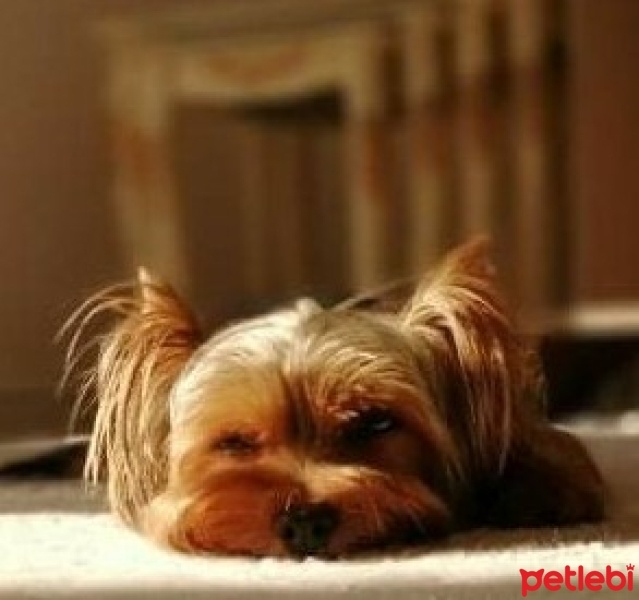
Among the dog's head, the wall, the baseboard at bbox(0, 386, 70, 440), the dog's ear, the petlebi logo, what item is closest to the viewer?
the petlebi logo

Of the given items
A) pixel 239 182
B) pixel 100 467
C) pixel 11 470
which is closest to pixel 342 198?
pixel 239 182

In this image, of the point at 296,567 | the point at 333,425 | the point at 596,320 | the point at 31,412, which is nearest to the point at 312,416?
the point at 333,425

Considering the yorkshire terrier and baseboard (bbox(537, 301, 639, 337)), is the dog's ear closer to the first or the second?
the yorkshire terrier

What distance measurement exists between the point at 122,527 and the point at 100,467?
0.08m

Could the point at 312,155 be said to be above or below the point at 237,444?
below

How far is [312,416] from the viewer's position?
1136 millimetres

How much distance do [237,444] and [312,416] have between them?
0.06 metres

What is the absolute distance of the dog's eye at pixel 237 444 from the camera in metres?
1.14

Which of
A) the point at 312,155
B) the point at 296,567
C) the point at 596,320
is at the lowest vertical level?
the point at 596,320

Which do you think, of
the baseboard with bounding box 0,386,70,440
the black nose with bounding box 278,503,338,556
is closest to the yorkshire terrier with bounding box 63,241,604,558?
the black nose with bounding box 278,503,338,556

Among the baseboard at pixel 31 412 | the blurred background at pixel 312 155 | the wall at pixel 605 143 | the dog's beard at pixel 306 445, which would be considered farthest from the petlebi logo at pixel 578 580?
the wall at pixel 605 143

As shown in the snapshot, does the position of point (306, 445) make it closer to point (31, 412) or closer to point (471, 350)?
point (471, 350)

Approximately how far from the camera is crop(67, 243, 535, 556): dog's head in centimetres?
110

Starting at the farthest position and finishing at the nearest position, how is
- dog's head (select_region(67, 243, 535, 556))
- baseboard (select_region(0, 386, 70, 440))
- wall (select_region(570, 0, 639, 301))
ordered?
wall (select_region(570, 0, 639, 301))
baseboard (select_region(0, 386, 70, 440))
dog's head (select_region(67, 243, 535, 556))
